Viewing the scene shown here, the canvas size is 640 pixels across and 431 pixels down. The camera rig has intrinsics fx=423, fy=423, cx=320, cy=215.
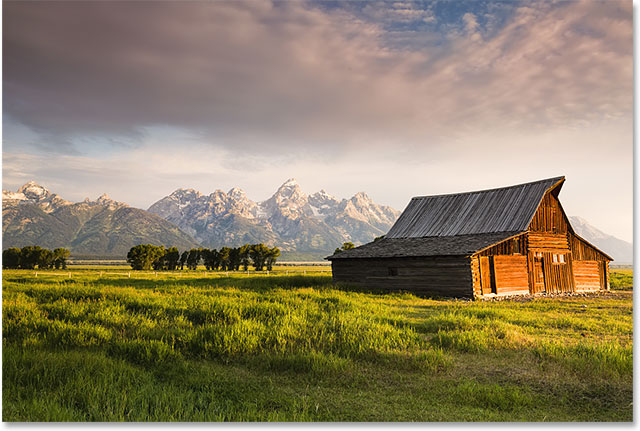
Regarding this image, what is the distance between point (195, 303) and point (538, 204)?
2481cm

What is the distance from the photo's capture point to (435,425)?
5.24 m

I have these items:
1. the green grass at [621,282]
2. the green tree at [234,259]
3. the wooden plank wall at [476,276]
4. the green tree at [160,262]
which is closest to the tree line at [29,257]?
the green tree at [160,262]

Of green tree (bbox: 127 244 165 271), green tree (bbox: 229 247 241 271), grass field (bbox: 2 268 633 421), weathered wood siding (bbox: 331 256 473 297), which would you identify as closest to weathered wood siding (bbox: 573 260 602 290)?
weathered wood siding (bbox: 331 256 473 297)

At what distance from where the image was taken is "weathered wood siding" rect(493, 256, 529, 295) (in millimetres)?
26547

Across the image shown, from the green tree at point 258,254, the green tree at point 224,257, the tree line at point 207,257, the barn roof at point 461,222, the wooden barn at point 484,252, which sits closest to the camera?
the wooden barn at point 484,252

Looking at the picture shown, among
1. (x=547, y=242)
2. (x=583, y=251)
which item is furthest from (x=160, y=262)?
(x=583, y=251)

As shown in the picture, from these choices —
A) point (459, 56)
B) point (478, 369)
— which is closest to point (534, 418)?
point (478, 369)

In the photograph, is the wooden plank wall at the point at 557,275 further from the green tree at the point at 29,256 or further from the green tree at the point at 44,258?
the green tree at the point at 29,256

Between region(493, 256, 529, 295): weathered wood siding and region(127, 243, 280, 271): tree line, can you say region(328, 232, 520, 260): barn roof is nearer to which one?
region(493, 256, 529, 295): weathered wood siding

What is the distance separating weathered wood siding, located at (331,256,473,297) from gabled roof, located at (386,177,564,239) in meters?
6.06

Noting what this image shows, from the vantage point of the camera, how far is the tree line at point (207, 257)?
87688mm

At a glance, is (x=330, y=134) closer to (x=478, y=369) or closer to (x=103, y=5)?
(x=103, y=5)

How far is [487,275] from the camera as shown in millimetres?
25969

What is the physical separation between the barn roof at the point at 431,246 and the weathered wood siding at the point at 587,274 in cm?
842
